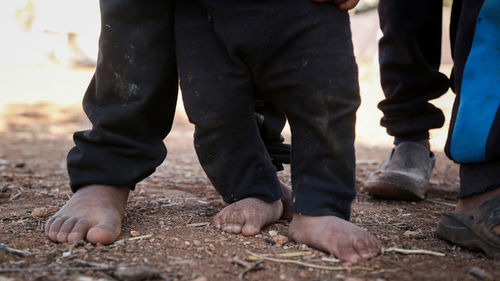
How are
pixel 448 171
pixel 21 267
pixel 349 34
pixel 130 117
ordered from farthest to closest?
pixel 448 171, pixel 130 117, pixel 349 34, pixel 21 267

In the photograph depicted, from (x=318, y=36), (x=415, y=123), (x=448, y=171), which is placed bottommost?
(x=448, y=171)

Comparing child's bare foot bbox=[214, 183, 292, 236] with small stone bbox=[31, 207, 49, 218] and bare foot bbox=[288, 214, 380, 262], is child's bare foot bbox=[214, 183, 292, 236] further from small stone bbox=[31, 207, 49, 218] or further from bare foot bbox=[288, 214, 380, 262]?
small stone bbox=[31, 207, 49, 218]

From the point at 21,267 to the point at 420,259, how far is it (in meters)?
1.04

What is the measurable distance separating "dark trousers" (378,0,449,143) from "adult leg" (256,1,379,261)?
31.6 inches

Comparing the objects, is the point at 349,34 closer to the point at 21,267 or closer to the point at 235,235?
the point at 235,235

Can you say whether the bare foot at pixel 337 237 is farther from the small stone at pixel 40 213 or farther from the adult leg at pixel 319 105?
the small stone at pixel 40 213

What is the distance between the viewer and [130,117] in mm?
1626

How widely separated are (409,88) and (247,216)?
1.09 meters

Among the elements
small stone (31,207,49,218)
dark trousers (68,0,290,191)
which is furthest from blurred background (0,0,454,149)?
dark trousers (68,0,290,191)

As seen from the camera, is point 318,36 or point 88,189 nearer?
point 318,36

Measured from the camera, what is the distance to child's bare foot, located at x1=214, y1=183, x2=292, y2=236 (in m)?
1.59

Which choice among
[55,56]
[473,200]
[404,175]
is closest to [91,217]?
[473,200]

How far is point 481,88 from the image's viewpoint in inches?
61.0

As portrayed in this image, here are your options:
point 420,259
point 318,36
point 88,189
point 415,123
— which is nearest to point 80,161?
point 88,189
